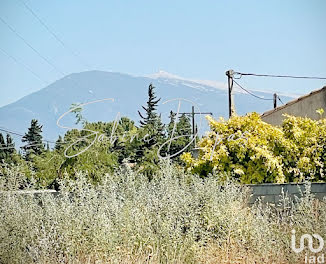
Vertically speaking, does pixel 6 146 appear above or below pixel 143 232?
Result: above

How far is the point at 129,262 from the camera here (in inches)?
200

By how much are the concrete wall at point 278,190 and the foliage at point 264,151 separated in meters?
1.40

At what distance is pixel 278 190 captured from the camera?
811 cm

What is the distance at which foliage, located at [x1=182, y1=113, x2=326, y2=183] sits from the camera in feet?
32.3

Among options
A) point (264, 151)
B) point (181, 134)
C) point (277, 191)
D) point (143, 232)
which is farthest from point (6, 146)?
point (143, 232)

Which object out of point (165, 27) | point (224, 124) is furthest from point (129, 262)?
point (165, 27)

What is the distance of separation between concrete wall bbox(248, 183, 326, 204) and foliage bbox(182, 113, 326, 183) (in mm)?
1396

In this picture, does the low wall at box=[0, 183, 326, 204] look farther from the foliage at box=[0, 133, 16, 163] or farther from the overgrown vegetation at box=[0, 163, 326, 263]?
the foliage at box=[0, 133, 16, 163]

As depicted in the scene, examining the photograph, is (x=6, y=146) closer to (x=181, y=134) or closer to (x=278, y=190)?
(x=181, y=134)

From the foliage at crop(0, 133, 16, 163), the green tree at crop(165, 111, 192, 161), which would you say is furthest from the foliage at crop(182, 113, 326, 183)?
the foliage at crop(0, 133, 16, 163)

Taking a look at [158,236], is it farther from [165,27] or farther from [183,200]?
[165,27]

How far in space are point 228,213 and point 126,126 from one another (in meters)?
60.7

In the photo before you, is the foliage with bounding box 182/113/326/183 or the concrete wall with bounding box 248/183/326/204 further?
the foliage with bounding box 182/113/326/183

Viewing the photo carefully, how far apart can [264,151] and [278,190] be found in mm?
1810
